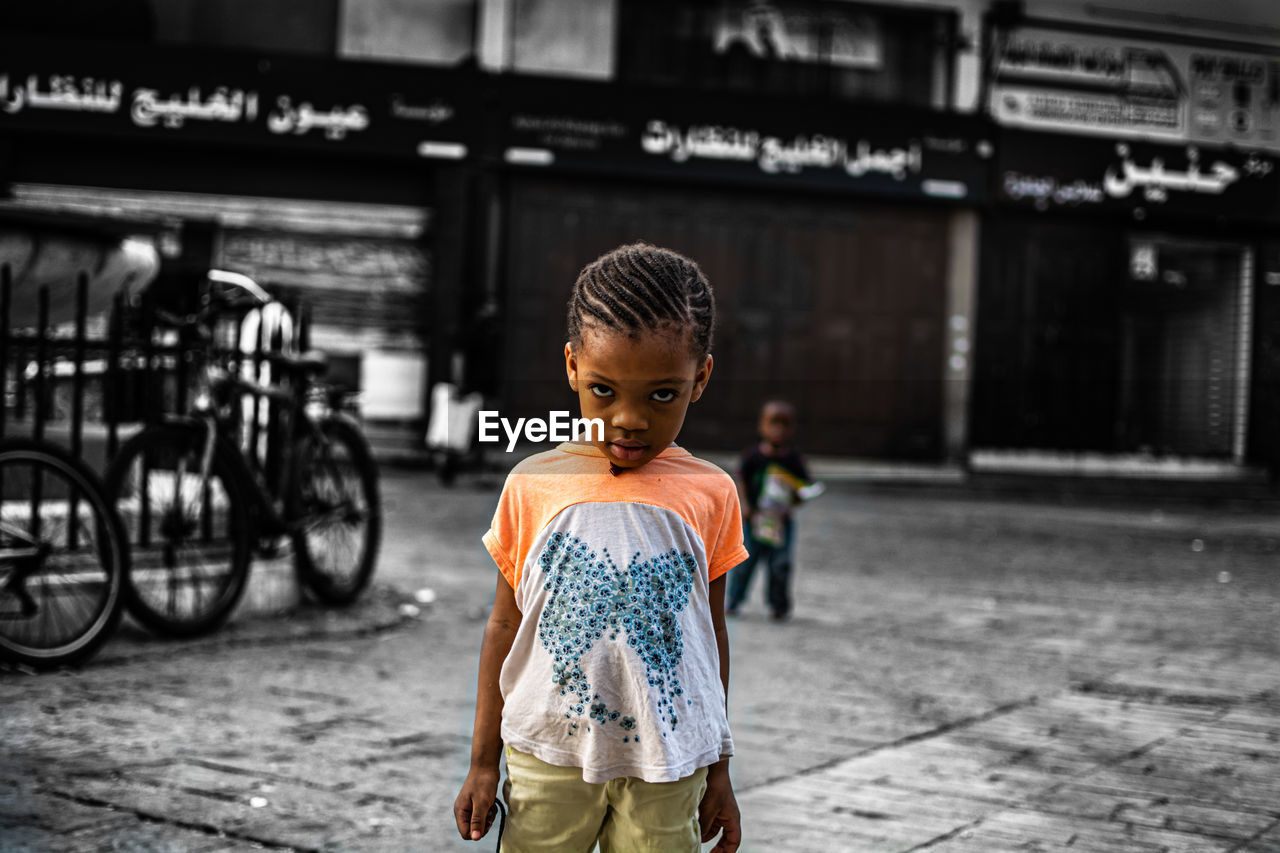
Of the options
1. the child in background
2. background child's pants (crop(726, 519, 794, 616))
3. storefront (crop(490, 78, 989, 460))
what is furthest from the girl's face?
storefront (crop(490, 78, 989, 460))

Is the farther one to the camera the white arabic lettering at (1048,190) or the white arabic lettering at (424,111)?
the white arabic lettering at (1048,190)

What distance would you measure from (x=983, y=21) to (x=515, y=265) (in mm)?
7550

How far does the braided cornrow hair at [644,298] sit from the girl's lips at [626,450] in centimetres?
15

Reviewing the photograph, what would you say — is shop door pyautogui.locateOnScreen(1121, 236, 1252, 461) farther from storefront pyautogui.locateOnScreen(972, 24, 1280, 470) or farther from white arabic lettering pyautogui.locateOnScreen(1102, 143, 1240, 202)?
white arabic lettering pyautogui.locateOnScreen(1102, 143, 1240, 202)

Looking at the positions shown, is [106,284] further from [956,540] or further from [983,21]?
[983,21]

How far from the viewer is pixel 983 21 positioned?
64.4 feet

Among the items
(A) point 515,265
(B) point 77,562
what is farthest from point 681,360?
(A) point 515,265

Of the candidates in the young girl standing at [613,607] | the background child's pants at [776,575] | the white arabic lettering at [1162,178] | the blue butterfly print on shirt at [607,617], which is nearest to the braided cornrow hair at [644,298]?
the young girl standing at [613,607]

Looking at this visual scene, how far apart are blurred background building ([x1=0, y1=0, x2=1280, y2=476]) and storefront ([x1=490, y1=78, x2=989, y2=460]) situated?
0.04 m

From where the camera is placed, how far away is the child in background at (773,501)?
7254 millimetres

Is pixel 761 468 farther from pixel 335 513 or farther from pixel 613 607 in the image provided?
pixel 613 607

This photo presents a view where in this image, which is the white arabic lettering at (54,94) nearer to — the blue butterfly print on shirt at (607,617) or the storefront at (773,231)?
the storefront at (773,231)

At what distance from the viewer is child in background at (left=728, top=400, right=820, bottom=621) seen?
286 inches

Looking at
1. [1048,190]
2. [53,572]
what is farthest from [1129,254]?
[53,572]
